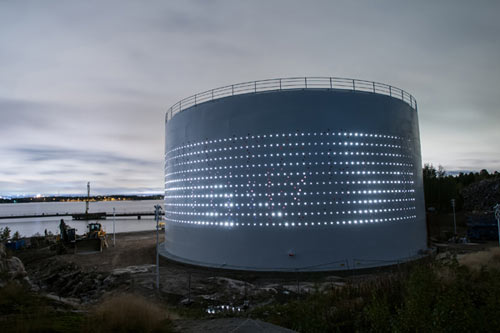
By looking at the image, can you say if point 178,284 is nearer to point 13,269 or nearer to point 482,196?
→ point 13,269

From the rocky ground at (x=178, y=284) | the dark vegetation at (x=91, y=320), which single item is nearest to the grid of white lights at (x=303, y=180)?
the rocky ground at (x=178, y=284)

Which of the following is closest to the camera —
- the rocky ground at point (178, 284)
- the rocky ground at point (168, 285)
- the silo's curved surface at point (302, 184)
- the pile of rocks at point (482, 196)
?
the rocky ground at point (178, 284)

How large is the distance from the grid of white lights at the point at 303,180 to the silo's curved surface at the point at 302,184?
5 centimetres

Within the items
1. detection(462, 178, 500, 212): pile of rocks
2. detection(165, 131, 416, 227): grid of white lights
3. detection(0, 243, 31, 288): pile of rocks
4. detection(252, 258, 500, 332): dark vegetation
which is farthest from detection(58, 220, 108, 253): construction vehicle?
detection(462, 178, 500, 212): pile of rocks

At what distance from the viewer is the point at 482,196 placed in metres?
46.7

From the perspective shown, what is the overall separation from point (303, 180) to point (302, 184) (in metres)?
0.21

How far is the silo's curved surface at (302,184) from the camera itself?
601 inches

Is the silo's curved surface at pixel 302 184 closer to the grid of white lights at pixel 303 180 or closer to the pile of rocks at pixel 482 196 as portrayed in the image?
the grid of white lights at pixel 303 180

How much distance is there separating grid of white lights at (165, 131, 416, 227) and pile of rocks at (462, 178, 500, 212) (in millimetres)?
37897

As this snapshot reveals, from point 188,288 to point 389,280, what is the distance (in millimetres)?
8122

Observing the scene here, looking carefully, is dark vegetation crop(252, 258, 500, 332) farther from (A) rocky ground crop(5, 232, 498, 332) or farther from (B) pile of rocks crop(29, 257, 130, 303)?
(B) pile of rocks crop(29, 257, 130, 303)

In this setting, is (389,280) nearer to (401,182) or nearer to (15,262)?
(401,182)

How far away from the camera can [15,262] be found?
42.4 feet

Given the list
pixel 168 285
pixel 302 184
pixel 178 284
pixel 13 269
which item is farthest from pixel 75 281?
pixel 302 184
